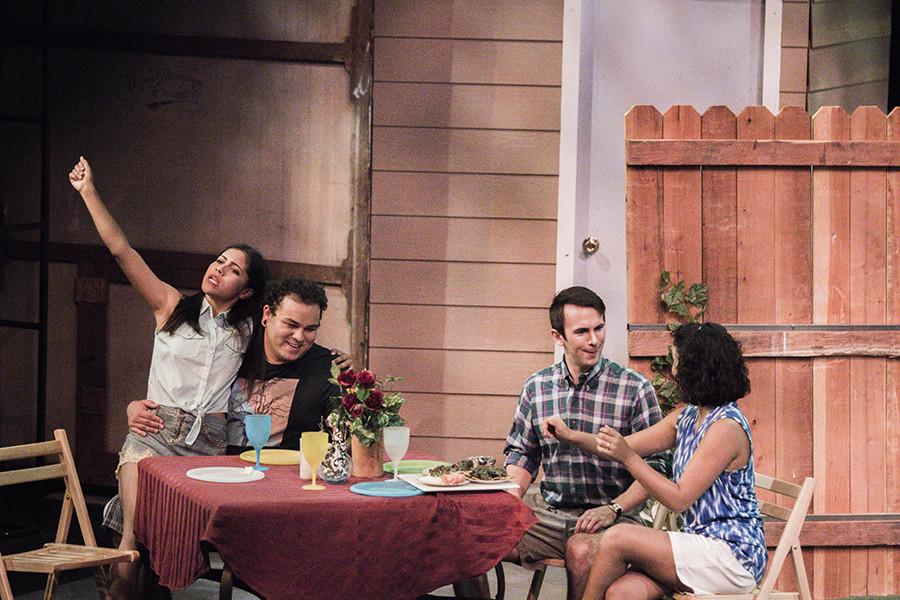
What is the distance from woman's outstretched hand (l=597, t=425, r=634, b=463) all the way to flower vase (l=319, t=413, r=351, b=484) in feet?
2.43

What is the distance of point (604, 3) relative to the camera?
201 inches

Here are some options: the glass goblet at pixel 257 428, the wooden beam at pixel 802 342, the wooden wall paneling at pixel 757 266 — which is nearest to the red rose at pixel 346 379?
the glass goblet at pixel 257 428

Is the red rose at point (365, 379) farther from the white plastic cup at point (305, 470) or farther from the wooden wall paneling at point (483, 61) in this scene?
the wooden wall paneling at point (483, 61)

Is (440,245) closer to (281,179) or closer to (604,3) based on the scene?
(281,179)

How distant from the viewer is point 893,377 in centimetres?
441

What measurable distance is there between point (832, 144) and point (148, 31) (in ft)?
11.5

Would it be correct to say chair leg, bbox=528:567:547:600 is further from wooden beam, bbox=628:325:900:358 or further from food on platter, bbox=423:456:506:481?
wooden beam, bbox=628:325:900:358

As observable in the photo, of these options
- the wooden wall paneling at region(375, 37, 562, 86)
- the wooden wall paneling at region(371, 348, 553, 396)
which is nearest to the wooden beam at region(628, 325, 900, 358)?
the wooden wall paneling at region(371, 348, 553, 396)

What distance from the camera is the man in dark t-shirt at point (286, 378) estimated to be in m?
3.67

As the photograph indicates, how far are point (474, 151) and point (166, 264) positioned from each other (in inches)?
69.6

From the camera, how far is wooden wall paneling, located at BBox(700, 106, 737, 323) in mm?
4332

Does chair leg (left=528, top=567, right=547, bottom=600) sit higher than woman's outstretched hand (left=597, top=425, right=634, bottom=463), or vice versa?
A: woman's outstretched hand (left=597, top=425, right=634, bottom=463)

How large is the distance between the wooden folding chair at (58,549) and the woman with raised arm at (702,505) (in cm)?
155

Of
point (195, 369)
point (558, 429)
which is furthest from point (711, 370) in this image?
point (195, 369)
